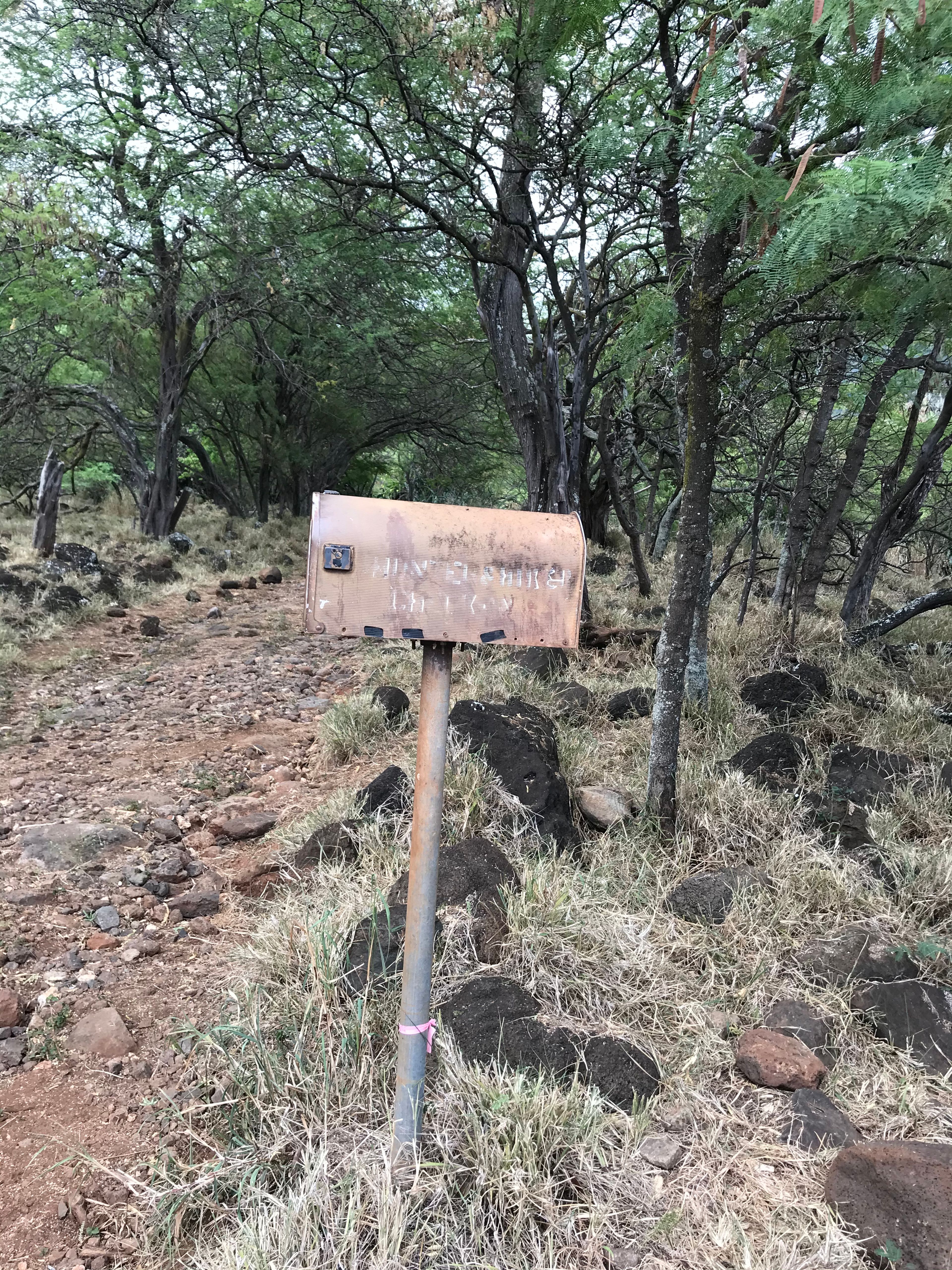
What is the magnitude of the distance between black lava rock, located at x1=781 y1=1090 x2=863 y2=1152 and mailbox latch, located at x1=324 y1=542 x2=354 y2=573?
1.92 m

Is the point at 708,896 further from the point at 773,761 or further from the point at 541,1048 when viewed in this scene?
the point at 773,761

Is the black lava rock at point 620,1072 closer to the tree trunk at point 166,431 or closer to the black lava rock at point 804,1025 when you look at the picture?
the black lava rock at point 804,1025

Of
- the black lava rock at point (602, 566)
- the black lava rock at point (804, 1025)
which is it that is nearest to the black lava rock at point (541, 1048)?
the black lava rock at point (804, 1025)

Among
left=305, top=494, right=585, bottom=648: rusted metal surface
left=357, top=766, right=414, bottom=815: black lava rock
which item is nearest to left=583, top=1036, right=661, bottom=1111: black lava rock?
left=305, top=494, right=585, bottom=648: rusted metal surface

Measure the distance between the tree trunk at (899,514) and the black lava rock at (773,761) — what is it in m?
3.10

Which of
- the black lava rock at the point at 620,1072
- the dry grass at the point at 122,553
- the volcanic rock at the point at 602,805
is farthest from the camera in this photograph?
the dry grass at the point at 122,553

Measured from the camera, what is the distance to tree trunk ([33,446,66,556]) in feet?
33.8

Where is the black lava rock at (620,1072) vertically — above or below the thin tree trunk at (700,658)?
below

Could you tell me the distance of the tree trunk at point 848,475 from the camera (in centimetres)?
560

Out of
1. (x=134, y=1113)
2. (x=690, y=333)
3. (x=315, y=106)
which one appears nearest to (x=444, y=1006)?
(x=134, y=1113)

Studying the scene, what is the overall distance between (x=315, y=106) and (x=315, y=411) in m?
11.3

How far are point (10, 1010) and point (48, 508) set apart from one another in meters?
9.50

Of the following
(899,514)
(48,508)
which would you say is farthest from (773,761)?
(48,508)

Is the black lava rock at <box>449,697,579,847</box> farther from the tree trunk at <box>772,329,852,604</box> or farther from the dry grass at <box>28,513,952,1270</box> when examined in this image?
the tree trunk at <box>772,329,852,604</box>
